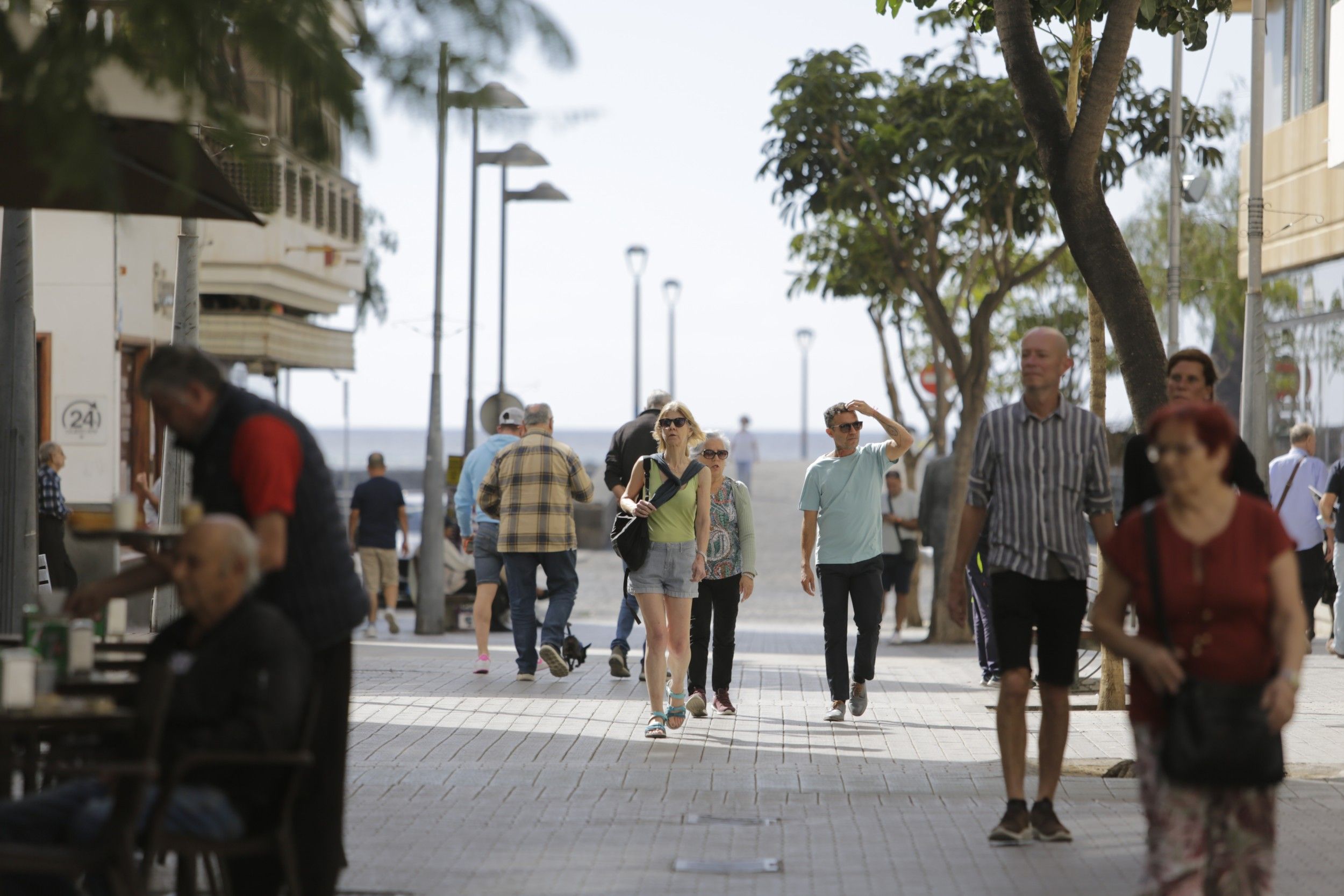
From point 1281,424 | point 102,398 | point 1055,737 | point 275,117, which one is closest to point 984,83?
point 1281,424

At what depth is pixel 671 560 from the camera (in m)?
11.1

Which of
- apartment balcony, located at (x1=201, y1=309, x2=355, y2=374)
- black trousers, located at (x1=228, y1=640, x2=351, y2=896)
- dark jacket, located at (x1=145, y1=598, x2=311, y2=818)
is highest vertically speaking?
apartment balcony, located at (x1=201, y1=309, x2=355, y2=374)

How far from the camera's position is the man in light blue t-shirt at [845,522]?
11922 mm

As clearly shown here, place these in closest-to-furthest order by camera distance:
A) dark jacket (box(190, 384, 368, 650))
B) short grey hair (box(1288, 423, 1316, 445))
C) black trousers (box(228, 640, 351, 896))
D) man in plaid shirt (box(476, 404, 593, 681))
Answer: dark jacket (box(190, 384, 368, 650)) < black trousers (box(228, 640, 351, 896)) < man in plaid shirt (box(476, 404, 593, 681)) < short grey hair (box(1288, 423, 1316, 445))

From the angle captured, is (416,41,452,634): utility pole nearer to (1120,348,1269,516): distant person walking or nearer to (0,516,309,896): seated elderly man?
(1120,348,1269,516): distant person walking

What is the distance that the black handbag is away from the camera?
504 cm

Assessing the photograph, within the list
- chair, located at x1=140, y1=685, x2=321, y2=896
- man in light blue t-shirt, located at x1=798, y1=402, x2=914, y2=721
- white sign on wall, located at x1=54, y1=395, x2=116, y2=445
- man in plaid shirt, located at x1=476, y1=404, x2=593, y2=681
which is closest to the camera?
chair, located at x1=140, y1=685, x2=321, y2=896

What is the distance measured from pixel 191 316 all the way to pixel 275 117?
1107 cm

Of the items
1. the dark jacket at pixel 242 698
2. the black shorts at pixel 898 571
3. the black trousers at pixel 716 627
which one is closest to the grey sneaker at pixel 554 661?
the black trousers at pixel 716 627

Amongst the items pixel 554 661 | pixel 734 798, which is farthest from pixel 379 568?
pixel 734 798

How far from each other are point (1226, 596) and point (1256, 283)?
606 inches

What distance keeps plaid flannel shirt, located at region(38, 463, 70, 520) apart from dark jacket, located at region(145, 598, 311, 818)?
12.1 metres

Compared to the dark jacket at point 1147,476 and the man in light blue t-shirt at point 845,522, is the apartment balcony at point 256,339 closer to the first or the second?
the man in light blue t-shirt at point 845,522

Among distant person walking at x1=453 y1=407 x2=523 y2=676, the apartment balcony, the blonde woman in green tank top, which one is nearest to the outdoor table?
the blonde woman in green tank top
